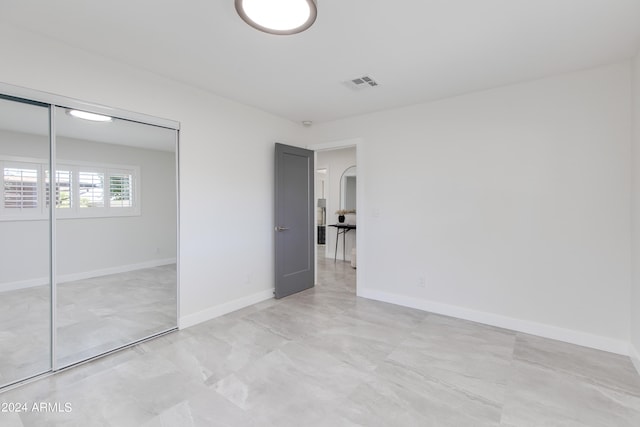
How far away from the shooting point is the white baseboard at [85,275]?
7.64ft

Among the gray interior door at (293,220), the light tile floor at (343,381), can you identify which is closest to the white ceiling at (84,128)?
the gray interior door at (293,220)

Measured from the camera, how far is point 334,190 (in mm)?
6988

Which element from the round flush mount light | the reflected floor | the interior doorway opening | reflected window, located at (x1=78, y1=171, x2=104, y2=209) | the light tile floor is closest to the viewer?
the round flush mount light

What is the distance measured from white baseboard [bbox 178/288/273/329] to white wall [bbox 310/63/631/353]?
4.85 ft

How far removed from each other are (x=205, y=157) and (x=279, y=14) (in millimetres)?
1961

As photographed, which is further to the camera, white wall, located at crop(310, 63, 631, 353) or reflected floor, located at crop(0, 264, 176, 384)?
white wall, located at crop(310, 63, 631, 353)

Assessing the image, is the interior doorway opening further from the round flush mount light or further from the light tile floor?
the round flush mount light

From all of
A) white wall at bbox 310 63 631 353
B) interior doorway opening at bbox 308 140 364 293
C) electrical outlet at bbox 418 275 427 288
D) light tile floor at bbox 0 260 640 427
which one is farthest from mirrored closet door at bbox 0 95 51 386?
interior doorway opening at bbox 308 140 364 293

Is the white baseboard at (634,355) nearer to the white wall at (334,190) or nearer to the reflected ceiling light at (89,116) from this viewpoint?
the white wall at (334,190)

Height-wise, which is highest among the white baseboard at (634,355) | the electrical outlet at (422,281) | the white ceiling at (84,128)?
the white ceiling at (84,128)

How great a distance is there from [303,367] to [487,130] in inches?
117

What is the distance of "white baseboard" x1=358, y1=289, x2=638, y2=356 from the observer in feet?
8.60

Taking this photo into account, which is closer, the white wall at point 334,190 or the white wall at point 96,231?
the white wall at point 96,231

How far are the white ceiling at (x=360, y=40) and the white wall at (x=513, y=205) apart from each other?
0.36 metres
